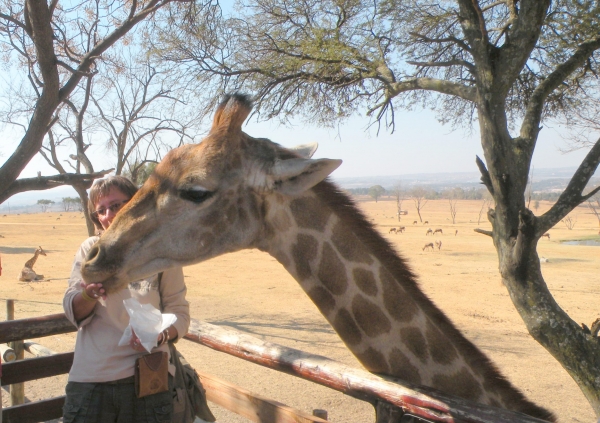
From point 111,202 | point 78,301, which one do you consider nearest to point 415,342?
point 78,301

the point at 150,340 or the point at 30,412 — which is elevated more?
the point at 150,340

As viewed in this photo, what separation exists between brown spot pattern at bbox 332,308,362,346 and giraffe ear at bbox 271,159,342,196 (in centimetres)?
70

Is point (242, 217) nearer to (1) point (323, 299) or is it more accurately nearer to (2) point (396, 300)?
(1) point (323, 299)

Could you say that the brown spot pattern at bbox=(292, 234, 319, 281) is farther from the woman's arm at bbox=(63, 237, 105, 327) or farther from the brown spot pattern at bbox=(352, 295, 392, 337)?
the woman's arm at bbox=(63, 237, 105, 327)

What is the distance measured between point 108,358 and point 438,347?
5.96 feet

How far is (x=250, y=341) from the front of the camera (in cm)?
407

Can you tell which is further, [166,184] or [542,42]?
[542,42]

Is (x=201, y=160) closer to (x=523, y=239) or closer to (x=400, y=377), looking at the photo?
(x=400, y=377)

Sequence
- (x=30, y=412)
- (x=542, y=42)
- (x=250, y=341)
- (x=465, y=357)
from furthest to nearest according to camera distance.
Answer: (x=542, y=42) < (x=30, y=412) < (x=250, y=341) < (x=465, y=357)

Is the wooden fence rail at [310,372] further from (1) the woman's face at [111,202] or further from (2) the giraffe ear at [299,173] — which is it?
(1) the woman's face at [111,202]

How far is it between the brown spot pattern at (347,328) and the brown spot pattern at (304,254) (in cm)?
27

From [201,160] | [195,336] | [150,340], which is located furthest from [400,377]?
[195,336]

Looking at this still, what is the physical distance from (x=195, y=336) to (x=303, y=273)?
7.40 ft

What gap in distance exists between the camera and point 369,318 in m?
2.75
